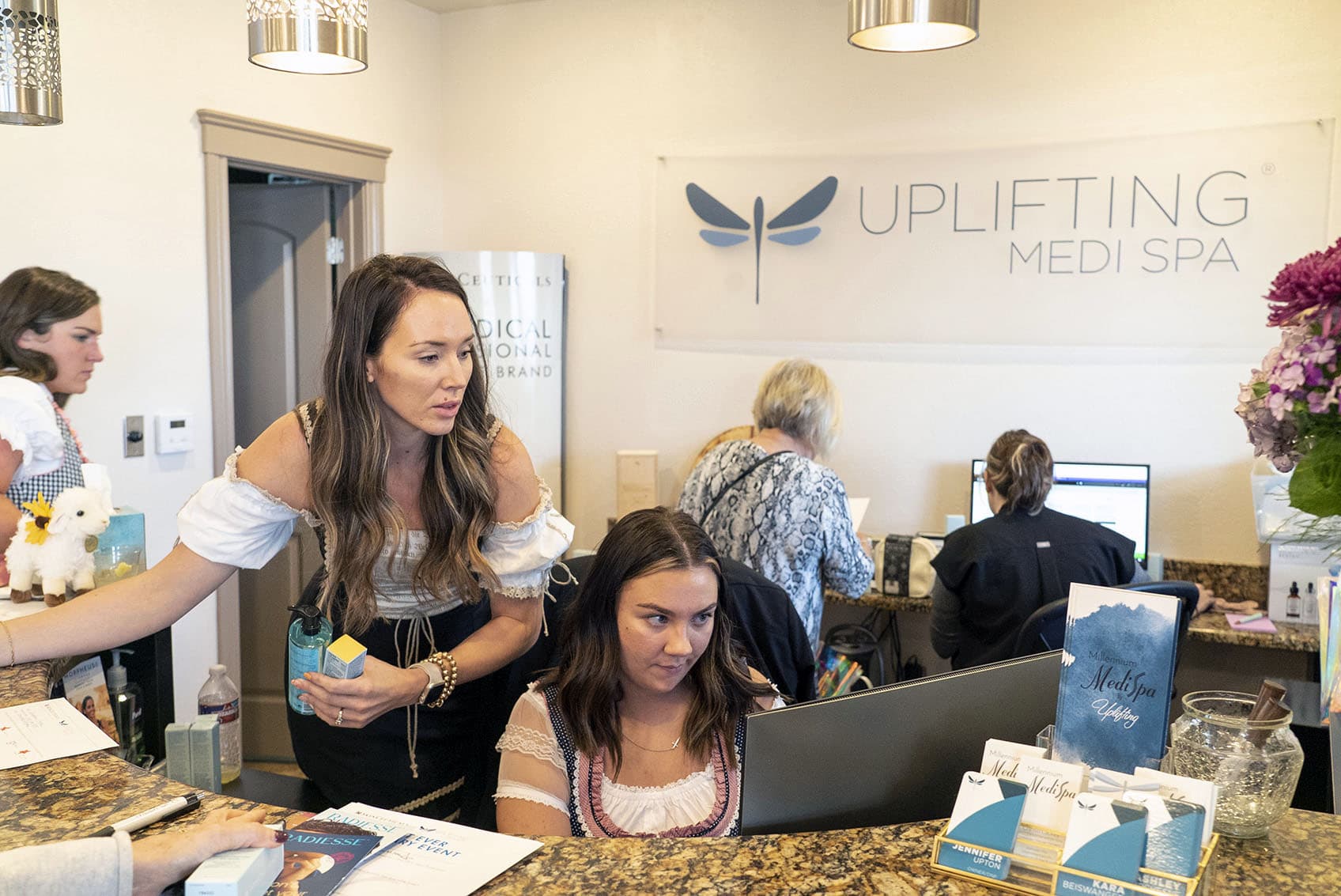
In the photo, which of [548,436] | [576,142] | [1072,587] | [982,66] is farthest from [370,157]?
[1072,587]

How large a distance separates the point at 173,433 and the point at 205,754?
2.04 metres

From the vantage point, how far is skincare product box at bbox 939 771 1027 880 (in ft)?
3.89

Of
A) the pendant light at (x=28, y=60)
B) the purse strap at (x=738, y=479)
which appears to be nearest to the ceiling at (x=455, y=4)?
the purse strap at (x=738, y=479)

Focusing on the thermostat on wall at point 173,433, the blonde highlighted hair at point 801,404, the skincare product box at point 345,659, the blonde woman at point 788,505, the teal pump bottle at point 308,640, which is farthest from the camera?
the thermostat on wall at point 173,433

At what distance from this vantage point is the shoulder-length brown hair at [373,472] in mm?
1839

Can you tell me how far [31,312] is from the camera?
2.86 metres

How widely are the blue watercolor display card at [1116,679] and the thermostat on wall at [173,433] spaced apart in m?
3.13

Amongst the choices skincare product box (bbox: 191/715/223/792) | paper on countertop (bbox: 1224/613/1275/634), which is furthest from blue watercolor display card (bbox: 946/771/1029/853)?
paper on countertop (bbox: 1224/613/1275/634)

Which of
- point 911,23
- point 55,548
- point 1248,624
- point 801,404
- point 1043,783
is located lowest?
point 1248,624

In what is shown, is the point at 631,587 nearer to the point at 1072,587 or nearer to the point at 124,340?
the point at 1072,587

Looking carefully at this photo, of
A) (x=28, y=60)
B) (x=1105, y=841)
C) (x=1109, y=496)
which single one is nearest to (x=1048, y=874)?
(x=1105, y=841)

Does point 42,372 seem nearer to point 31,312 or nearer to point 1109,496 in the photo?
point 31,312

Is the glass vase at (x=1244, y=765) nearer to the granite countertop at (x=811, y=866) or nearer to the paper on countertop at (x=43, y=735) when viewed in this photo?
the granite countertop at (x=811, y=866)

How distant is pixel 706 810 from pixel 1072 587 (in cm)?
69
